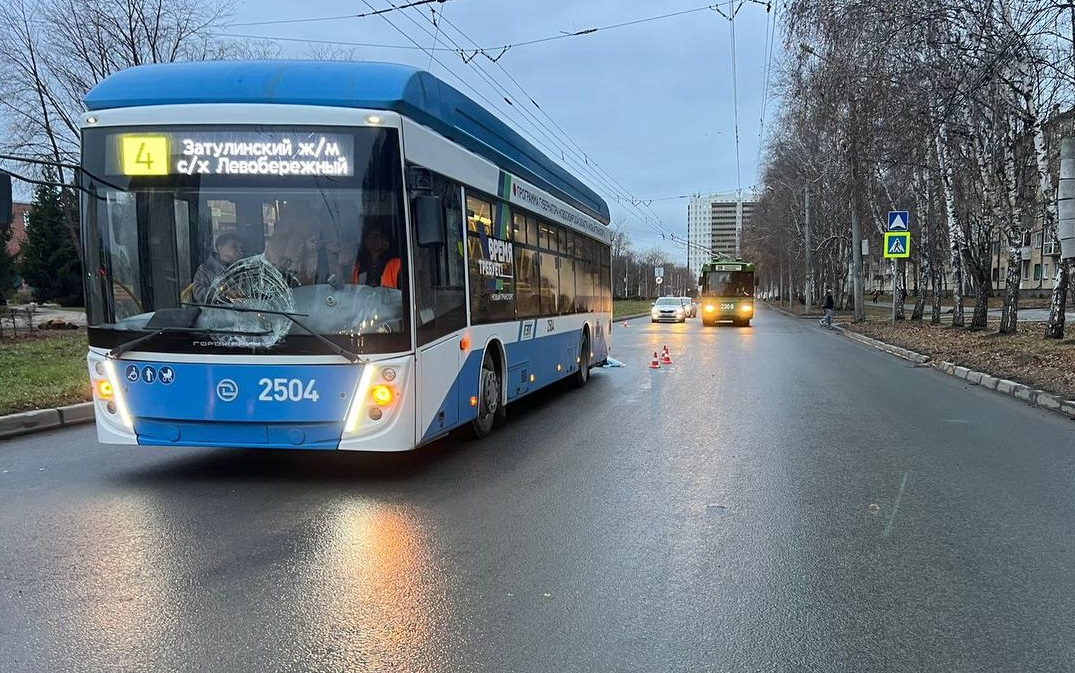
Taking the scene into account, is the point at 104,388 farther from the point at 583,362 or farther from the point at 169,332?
the point at 583,362

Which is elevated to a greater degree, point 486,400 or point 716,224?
point 716,224

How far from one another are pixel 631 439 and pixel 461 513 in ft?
10.4

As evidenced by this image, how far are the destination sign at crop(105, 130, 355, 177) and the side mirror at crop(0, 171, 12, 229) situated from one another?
0.88 m

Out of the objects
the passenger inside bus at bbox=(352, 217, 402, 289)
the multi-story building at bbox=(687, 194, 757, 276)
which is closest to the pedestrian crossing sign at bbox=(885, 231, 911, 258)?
the passenger inside bus at bbox=(352, 217, 402, 289)

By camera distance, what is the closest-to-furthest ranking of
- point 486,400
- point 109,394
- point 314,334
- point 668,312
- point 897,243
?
point 314,334, point 109,394, point 486,400, point 897,243, point 668,312

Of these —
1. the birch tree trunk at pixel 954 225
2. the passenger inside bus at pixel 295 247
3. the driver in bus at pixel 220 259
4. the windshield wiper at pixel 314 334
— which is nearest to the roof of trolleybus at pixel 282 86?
the passenger inside bus at pixel 295 247

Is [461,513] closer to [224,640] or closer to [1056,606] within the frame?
[224,640]

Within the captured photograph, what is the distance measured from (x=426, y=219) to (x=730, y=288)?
3117cm

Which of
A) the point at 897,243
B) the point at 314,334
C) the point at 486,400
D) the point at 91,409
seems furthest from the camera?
the point at 897,243

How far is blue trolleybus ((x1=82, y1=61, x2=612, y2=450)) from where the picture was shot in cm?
571

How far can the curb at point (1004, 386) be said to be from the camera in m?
10.0

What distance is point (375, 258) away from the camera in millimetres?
5781

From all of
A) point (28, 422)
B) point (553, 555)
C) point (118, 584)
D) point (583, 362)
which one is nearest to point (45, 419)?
point (28, 422)

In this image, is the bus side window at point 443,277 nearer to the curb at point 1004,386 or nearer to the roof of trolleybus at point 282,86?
the roof of trolleybus at point 282,86
